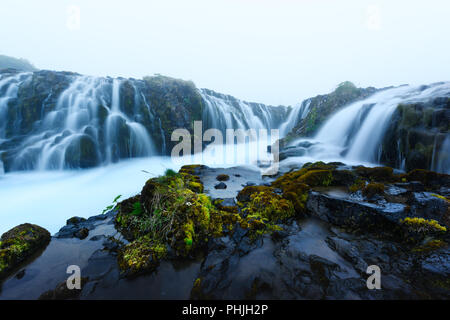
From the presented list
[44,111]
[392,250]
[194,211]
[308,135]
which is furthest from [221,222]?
[44,111]

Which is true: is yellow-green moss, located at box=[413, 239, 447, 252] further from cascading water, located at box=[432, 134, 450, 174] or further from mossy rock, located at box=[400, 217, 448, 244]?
cascading water, located at box=[432, 134, 450, 174]

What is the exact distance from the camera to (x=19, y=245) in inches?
106

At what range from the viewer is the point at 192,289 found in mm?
2062

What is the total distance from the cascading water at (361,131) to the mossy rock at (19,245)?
12268mm

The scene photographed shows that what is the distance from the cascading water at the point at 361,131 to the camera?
9.62 metres

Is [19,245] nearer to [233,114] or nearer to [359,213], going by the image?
[359,213]

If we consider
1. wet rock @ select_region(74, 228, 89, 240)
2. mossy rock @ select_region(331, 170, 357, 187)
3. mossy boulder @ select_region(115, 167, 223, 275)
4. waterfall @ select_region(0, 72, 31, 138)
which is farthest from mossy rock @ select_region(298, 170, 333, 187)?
waterfall @ select_region(0, 72, 31, 138)

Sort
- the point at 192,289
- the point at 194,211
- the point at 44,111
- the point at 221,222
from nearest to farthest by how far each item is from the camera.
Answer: the point at 192,289 → the point at 194,211 → the point at 221,222 → the point at 44,111

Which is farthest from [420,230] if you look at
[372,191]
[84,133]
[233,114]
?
[233,114]

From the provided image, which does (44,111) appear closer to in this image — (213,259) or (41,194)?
(41,194)

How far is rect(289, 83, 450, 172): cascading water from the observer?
9.62 m

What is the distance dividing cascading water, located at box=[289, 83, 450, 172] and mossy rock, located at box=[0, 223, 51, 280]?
12.3 meters

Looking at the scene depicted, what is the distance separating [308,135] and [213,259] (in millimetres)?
17224

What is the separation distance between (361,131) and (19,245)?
15.6m
